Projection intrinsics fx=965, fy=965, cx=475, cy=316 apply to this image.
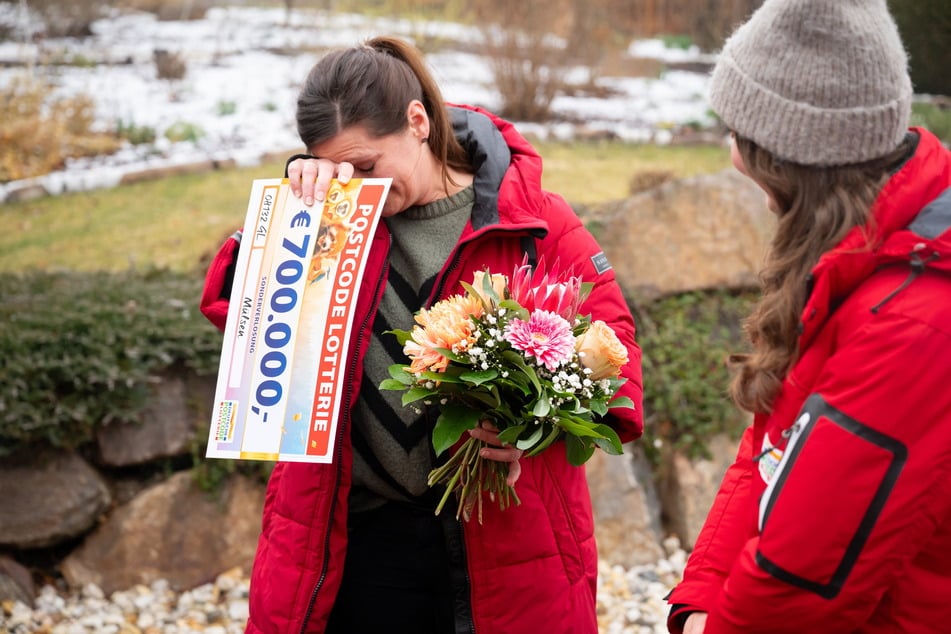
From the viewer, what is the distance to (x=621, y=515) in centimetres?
471

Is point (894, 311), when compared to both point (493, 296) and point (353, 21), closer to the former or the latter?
point (493, 296)

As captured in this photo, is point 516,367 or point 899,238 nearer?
point 899,238

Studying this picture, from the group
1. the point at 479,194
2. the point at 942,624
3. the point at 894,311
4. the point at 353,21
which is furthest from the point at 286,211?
the point at 353,21

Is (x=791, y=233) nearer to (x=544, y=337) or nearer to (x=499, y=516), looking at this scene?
(x=544, y=337)

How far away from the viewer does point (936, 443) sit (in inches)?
57.3

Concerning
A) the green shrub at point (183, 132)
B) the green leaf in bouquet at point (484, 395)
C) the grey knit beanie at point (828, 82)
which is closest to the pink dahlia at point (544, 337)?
the green leaf in bouquet at point (484, 395)

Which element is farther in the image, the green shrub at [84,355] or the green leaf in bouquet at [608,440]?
the green shrub at [84,355]

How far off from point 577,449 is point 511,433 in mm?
180

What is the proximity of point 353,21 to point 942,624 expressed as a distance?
12688 millimetres

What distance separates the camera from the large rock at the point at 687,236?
546 cm

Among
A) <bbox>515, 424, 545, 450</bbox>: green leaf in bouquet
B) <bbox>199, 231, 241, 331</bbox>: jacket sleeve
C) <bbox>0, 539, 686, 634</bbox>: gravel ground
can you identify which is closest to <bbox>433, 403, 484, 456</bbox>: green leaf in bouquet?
→ <bbox>515, 424, 545, 450</bbox>: green leaf in bouquet

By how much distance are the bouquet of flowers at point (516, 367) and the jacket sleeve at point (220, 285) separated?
1.94ft

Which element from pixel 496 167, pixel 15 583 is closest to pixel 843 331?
pixel 496 167

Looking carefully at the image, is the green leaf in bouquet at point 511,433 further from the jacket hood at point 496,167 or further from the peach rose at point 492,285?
the jacket hood at point 496,167
